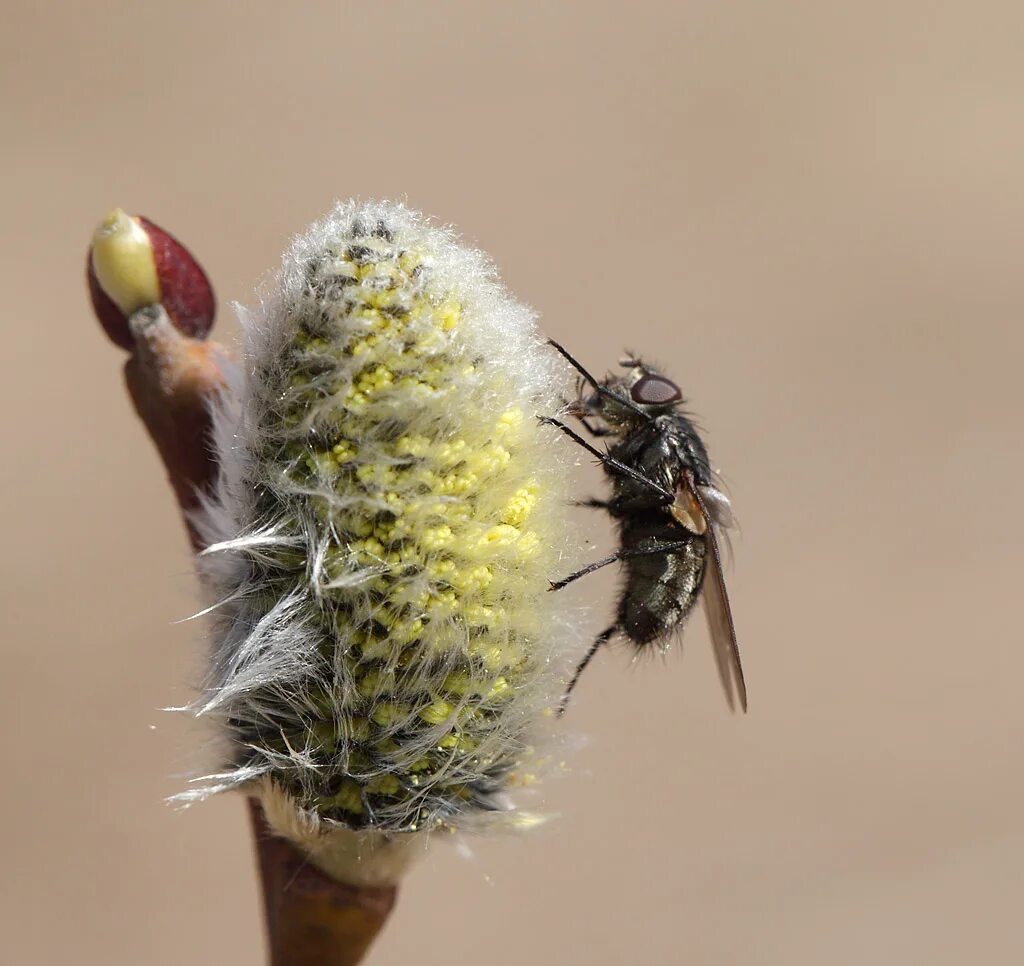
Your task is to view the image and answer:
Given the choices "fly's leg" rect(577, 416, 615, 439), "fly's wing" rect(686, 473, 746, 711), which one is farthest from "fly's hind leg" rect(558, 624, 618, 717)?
"fly's leg" rect(577, 416, 615, 439)

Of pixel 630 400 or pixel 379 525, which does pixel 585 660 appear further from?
pixel 379 525

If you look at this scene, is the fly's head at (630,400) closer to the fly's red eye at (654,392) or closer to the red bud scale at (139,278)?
the fly's red eye at (654,392)

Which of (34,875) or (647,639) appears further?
(34,875)

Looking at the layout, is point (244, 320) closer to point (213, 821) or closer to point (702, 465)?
point (702, 465)

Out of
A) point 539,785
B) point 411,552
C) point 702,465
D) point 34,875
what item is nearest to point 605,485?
point 702,465

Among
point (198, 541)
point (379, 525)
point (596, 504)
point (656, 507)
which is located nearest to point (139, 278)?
point (198, 541)

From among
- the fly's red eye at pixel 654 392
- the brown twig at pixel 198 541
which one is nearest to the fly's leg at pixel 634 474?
the fly's red eye at pixel 654 392
